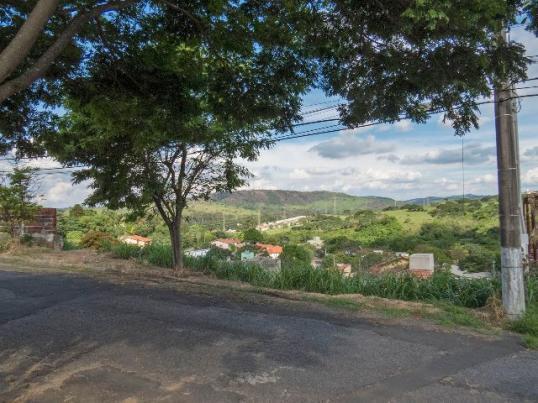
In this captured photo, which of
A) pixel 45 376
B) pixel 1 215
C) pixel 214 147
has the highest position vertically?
pixel 214 147

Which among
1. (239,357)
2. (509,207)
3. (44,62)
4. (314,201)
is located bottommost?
(239,357)

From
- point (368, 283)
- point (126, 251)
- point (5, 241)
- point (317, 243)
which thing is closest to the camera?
point (368, 283)

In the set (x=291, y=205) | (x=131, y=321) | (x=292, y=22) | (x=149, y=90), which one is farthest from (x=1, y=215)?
(x=291, y=205)

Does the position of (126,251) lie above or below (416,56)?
below

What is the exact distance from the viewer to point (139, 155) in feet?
43.5

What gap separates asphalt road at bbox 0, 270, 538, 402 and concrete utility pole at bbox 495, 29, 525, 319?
4.71 ft

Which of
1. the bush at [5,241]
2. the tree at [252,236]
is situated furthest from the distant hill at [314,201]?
the bush at [5,241]

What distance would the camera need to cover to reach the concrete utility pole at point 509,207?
8352mm

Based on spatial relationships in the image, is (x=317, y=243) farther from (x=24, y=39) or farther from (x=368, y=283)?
(x=24, y=39)

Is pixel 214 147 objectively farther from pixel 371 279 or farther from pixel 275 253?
pixel 275 253

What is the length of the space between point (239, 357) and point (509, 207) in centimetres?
501

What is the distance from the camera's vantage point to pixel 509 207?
852 cm

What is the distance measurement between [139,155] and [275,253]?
11576mm

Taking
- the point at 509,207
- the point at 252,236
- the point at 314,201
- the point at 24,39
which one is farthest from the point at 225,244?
the point at 314,201
